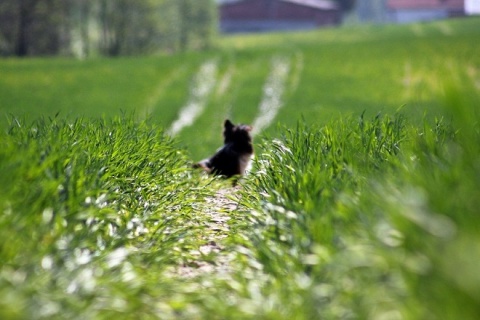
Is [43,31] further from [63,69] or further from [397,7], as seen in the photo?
[397,7]

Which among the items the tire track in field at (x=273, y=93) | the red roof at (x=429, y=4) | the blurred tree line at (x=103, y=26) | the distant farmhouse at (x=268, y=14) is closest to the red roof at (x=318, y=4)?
the distant farmhouse at (x=268, y=14)

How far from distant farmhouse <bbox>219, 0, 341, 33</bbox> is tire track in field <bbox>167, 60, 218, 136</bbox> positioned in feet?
128

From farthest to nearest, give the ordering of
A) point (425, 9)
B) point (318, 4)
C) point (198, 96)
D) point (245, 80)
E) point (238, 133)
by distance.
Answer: point (318, 4) → point (425, 9) → point (245, 80) → point (198, 96) → point (238, 133)

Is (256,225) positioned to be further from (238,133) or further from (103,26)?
(103,26)

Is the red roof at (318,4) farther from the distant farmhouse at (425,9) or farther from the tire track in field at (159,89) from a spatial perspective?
the tire track in field at (159,89)

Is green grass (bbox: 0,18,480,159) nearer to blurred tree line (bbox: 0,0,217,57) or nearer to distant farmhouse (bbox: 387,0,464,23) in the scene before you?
blurred tree line (bbox: 0,0,217,57)

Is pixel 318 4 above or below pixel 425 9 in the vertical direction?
below

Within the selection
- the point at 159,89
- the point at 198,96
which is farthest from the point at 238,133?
the point at 159,89

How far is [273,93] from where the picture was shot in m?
29.4

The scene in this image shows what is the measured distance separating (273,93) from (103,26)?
26.6 m

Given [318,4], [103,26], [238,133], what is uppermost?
[238,133]

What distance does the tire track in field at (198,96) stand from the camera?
23.2 m

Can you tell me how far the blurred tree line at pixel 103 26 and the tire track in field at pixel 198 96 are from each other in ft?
44.3

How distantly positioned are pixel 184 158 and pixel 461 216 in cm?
584
